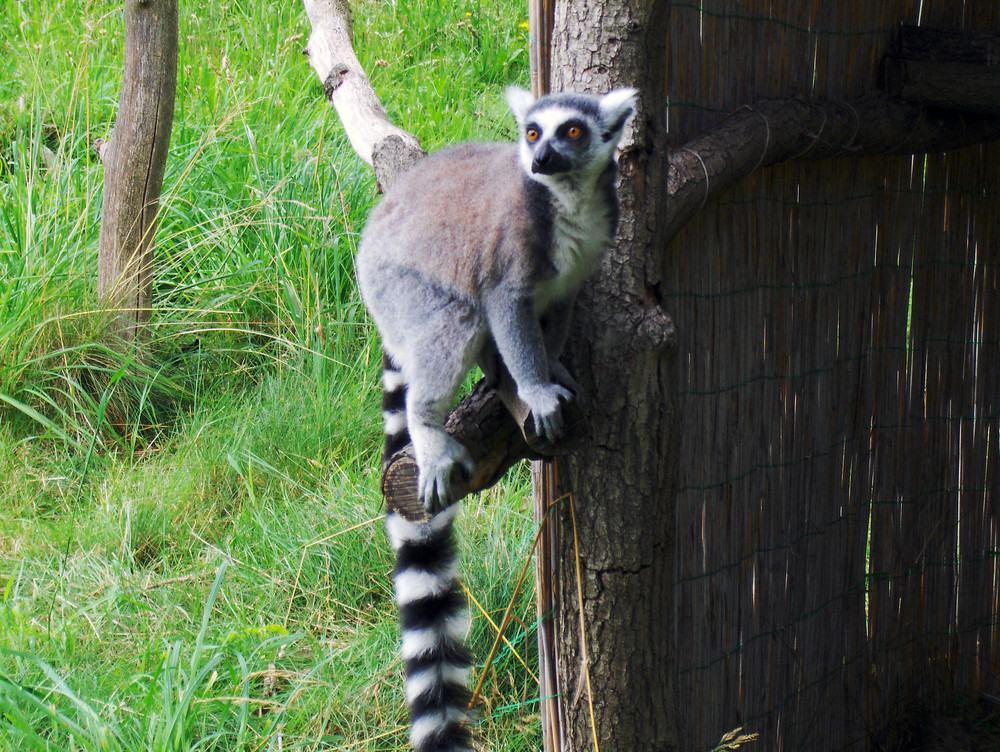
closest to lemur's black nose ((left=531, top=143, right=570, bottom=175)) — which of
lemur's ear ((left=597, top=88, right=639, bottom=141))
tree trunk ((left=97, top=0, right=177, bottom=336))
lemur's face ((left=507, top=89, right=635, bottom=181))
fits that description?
lemur's face ((left=507, top=89, right=635, bottom=181))

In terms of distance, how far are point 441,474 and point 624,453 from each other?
47cm

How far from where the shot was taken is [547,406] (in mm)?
1968

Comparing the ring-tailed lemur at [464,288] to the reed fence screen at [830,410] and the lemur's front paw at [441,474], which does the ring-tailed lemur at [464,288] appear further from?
the reed fence screen at [830,410]

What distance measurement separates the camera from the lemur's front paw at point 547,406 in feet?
6.38

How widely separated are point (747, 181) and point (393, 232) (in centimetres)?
107

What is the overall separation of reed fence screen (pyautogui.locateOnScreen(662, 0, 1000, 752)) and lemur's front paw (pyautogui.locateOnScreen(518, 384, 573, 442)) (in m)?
0.53

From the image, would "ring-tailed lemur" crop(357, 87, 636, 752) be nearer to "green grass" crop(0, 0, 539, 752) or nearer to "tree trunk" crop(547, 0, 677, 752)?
"tree trunk" crop(547, 0, 677, 752)

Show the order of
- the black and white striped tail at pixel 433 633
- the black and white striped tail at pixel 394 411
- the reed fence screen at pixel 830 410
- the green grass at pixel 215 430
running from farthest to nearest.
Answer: the green grass at pixel 215 430 < the black and white striped tail at pixel 394 411 < the reed fence screen at pixel 830 410 < the black and white striped tail at pixel 433 633

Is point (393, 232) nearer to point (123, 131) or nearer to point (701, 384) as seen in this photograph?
point (701, 384)

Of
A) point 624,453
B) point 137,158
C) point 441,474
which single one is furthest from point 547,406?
point 137,158

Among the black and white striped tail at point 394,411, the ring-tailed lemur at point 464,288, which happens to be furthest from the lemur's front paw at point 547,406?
the black and white striped tail at point 394,411

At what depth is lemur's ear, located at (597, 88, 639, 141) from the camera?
6.39 ft

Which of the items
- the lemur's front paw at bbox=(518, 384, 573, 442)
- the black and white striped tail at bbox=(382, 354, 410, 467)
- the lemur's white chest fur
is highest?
the lemur's white chest fur

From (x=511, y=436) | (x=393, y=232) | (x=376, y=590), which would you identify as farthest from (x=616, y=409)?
(x=376, y=590)
